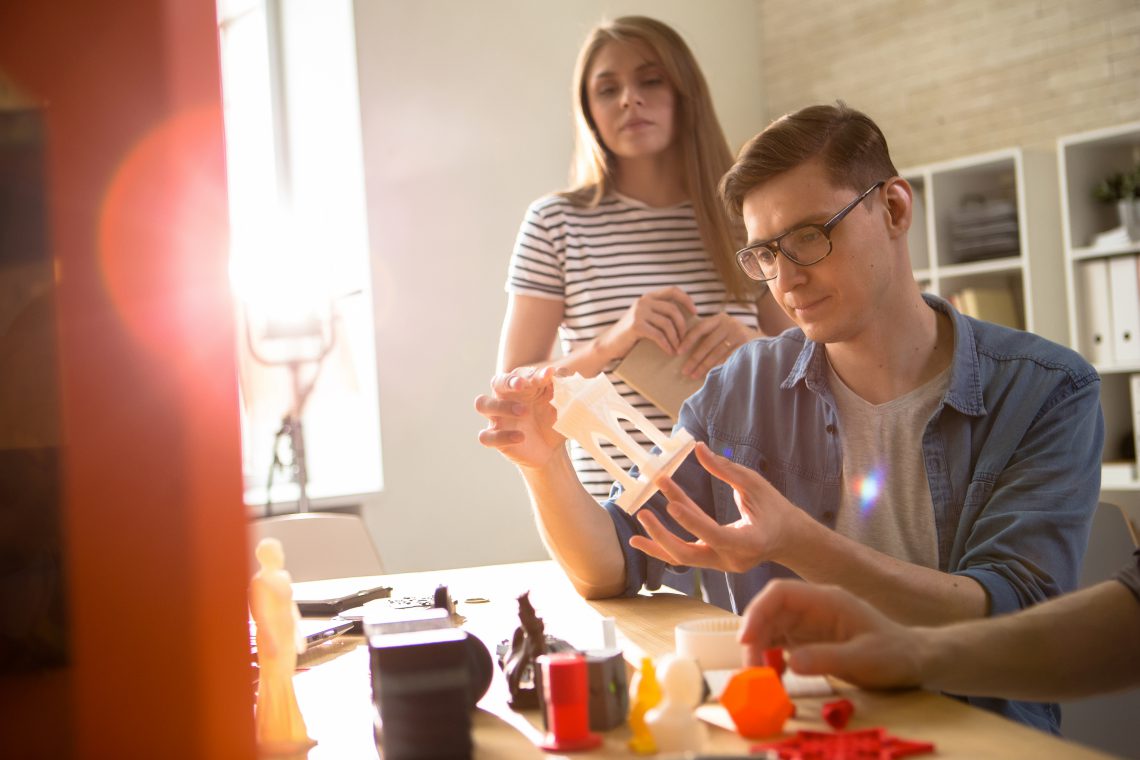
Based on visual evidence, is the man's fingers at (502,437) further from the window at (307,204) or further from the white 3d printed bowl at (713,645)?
the window at (307,204)

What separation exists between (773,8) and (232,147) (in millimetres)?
2949

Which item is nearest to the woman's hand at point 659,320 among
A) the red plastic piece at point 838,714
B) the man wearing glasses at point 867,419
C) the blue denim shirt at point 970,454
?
the blue denim shirt at point 970,454

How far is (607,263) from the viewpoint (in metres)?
2.51

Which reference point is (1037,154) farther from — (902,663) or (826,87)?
(902,663)

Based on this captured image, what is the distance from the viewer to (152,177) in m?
0.85

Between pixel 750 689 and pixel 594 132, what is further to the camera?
pixel 594 132

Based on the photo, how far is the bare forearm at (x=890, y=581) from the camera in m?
1.36

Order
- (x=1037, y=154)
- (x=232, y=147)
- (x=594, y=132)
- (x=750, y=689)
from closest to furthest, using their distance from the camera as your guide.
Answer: (x=750, y=689) < (x=594, y=132) < (x=1037, y=154) < (x=232, y=147)

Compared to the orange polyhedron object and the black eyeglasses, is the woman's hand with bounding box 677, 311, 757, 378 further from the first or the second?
the orange polyhedron object

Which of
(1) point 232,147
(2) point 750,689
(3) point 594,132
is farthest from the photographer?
(1) point 232,147

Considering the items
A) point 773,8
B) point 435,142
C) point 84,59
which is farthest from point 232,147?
point 84,59

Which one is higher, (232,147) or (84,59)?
(232,147)

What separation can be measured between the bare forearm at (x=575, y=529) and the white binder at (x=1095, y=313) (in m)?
3.42

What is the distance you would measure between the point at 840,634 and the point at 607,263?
59.0 inches
